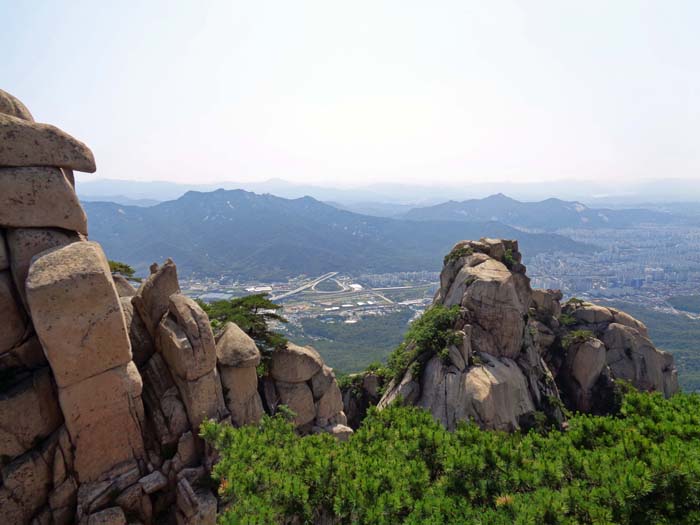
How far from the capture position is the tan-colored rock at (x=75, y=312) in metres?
14.8

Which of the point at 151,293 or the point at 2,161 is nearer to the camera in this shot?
the point at 2,161

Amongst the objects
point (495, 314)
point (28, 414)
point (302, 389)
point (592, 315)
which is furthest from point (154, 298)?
point (592, 315)

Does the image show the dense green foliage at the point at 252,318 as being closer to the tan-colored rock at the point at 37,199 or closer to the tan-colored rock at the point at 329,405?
the tan-colored rock at the point at 329,405

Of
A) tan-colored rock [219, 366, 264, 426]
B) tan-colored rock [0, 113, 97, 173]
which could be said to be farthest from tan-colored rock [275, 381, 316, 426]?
tan-colored rock [0, 113, 97, 173]

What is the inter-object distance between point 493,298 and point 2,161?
95.2ft

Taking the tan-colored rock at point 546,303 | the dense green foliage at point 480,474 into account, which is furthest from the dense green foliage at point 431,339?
the tan-colored rock at point 546,303

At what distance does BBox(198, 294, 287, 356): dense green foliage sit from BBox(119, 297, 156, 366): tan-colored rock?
13.3 ft

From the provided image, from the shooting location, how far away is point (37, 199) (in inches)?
642

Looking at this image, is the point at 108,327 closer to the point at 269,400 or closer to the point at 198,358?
the point at 198,358

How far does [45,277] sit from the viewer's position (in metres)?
14.9

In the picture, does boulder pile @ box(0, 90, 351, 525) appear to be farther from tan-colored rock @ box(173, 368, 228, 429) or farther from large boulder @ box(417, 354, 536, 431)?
large boulder @ box(417, 354, 536, 431)

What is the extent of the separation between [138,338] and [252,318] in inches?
262

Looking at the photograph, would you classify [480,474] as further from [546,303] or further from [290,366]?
[546,303]

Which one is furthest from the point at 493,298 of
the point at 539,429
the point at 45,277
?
the point at 45,277
